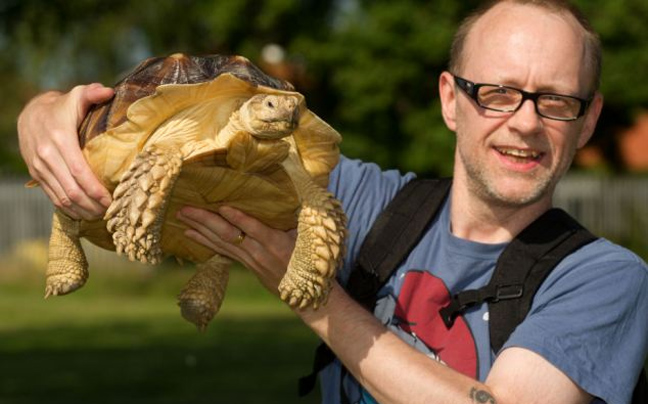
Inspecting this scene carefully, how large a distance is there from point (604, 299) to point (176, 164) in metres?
1.27

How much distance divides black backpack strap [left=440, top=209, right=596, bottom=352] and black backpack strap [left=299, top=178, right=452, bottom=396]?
23 centimetres

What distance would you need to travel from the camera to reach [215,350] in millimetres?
12773

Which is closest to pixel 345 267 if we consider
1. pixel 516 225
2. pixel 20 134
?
pixel 516 225

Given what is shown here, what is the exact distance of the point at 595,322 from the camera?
10.1 ft

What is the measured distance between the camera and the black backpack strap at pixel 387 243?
332 cm

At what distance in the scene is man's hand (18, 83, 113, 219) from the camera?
3.33m

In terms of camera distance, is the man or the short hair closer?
the man

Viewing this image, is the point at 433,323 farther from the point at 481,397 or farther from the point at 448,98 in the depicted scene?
the point at 448,98

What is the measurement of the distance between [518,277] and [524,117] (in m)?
0.46

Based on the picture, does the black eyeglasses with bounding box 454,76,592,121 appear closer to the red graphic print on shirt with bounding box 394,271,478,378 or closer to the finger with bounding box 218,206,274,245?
the red graphic print on shirt with bounding box 394,271,478,378

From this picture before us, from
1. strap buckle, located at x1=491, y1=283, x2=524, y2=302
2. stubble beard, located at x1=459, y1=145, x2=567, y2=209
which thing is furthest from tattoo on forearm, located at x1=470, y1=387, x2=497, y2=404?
stubble beard, located at x1=459, y1=145, x2=567, y2=209

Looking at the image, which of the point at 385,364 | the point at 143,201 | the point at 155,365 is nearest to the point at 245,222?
the point at 143,201

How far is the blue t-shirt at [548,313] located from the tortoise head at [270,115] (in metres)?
0.55

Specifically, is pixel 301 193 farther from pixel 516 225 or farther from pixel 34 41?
pixel 34 41
